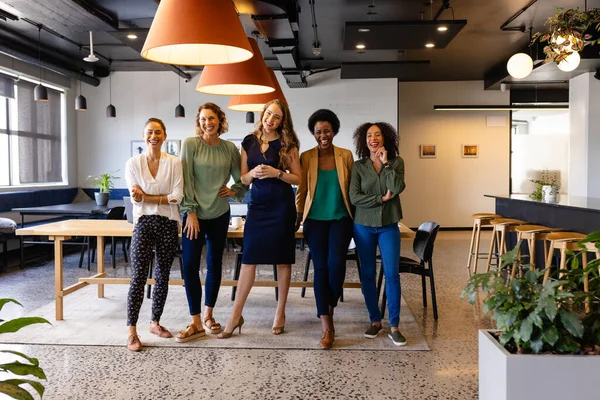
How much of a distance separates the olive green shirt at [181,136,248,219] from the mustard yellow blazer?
0.53 m

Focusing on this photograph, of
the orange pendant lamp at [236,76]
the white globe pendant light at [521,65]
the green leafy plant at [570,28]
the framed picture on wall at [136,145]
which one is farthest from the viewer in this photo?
the framed picture on wall at [136,145]

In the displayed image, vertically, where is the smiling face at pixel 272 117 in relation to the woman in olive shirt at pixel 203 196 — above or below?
above

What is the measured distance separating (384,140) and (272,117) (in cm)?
88

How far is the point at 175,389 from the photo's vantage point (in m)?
2.92

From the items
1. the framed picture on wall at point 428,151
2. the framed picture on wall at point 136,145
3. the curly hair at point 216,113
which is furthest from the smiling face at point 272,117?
the framed picture on wall at point 428,151

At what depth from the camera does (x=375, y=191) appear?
146 inches

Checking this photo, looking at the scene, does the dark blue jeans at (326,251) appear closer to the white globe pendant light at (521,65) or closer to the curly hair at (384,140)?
the curly hair at (384,140)

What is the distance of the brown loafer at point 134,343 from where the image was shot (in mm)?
3562

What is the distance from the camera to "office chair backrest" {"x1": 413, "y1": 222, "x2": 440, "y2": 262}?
4.25m

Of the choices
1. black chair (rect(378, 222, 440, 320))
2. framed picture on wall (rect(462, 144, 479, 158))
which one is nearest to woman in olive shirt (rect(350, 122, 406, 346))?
black chair (rect(378, 222, 440, 320))

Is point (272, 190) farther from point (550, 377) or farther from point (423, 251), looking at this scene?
point (550, 377)

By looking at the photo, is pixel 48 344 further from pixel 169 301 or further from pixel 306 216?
pixel 306 216

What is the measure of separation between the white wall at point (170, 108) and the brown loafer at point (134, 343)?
23.9 ft

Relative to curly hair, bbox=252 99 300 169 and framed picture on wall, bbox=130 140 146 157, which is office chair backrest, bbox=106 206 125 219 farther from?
framed picture on wall, bbox=130 140 146 157
